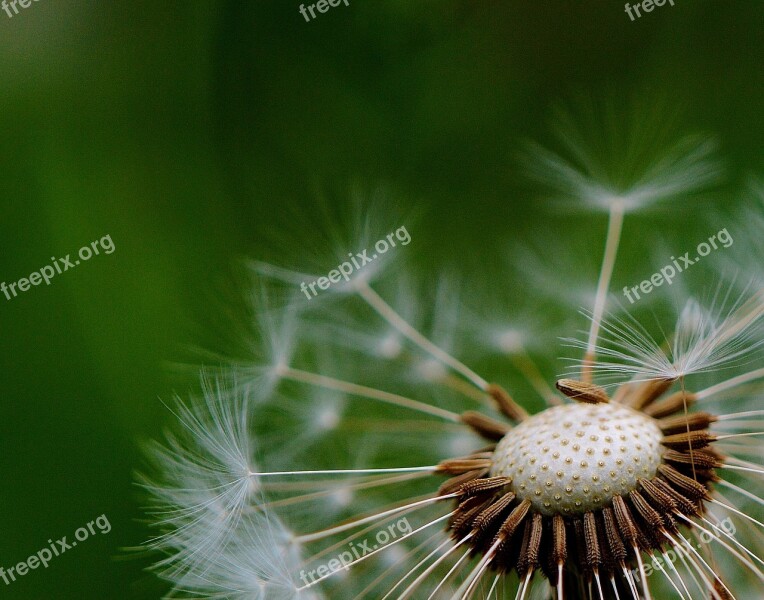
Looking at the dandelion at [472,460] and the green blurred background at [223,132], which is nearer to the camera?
the dandelion at [472,460]

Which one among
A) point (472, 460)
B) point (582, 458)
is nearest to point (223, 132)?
point (472, 460)

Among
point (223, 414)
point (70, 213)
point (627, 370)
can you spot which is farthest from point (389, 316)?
point (70, 213)

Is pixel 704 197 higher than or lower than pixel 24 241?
lower

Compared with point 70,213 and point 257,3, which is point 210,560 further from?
point 257,3

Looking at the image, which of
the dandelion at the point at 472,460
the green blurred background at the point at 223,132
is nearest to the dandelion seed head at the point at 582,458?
the dandelion at the point at 472,460

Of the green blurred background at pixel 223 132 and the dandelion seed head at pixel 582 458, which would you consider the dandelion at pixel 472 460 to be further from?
the green blurred background at pixel 223 132
